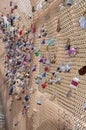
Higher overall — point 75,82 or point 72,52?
point 72,52

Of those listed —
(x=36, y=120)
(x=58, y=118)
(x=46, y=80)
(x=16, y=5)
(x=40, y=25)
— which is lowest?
(x=36, y=120)

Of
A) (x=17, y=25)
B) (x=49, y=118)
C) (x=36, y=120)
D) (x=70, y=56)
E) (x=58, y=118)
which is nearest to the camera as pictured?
(x=70, y=56)

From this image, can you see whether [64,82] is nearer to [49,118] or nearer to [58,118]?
[58,118]

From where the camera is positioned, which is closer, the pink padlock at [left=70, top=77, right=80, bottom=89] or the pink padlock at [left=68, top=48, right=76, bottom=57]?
the pink padlock at [left=70, top=77, right=80, bottom=89]

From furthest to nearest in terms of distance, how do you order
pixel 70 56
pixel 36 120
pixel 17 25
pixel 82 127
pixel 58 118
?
pixel 17 25
pixel 36 120
pixel 58 118
pixel 70 56
pixel 82 127

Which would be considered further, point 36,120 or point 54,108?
point 36,120

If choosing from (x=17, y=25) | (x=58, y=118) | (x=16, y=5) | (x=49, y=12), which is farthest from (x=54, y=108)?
(x=16, y=5)

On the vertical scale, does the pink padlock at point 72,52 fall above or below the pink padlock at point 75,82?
above

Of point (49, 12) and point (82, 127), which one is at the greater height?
point (49, 12)

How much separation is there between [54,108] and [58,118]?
7.7 inches

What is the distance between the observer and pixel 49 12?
381 centimetres

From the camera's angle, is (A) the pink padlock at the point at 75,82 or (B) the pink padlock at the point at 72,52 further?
(B) the pink padlock at the point at 72,52

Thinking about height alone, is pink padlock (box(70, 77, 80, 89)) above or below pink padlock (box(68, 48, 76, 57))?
below

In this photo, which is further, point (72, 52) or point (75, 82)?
point (72, 52)
